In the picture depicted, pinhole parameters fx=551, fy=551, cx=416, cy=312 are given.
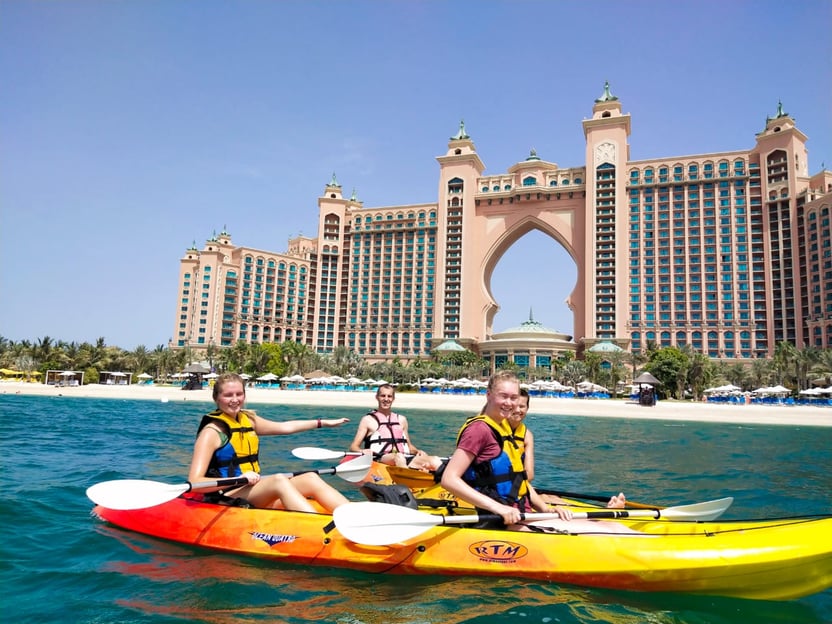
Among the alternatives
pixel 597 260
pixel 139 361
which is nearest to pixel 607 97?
pixel 597 260

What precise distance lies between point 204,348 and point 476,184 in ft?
196

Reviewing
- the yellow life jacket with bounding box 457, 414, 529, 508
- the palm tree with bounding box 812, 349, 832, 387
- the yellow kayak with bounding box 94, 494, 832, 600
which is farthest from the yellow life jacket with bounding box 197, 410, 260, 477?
the palm tree with bounding box 812, 349, 832, 387

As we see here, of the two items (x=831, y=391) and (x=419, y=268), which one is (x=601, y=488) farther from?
(x=419, y=268)

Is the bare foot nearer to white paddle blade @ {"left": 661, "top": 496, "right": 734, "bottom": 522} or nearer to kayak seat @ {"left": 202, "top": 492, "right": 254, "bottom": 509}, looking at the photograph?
white paddle blade @ {"left": 661, "top": 496, "right": 734, "bottom": 522}

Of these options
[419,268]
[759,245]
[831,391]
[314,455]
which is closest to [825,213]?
[759,245]

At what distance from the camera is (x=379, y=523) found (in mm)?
5473

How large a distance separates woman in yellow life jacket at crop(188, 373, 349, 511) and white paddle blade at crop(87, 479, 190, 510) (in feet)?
0.96

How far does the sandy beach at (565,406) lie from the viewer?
34.7 meters

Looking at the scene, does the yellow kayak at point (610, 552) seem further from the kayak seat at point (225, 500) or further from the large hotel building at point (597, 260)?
the large hotel building at point (597, 260)

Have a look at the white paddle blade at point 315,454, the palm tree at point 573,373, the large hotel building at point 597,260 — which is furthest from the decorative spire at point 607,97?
the white paddle blade at point 315,454

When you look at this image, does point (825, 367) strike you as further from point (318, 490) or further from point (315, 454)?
point (318, 490)

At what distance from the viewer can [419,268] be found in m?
105

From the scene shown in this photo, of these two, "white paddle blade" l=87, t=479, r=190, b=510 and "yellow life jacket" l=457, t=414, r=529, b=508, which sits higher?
"yellow life jacket" l=457, t=414, r=529, b=508

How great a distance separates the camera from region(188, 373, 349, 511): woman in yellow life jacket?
625cm
